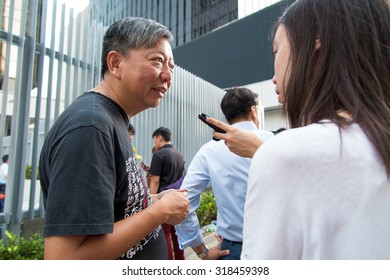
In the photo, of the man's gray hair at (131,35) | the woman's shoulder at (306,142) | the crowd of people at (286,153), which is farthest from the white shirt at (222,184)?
the woman's shoulder at (306,142)

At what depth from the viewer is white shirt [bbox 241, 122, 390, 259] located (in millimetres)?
Result: 637

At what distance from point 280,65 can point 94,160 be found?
2.30 ft

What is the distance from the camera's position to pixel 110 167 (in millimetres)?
1086

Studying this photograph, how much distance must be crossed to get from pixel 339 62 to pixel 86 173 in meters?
0.86

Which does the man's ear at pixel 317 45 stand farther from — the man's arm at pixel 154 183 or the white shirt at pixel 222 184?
the man's arm at pixel 154 183

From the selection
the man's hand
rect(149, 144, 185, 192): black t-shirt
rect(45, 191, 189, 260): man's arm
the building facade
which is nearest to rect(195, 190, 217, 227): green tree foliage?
rect(149, 144, 185, 192): black t-shirt

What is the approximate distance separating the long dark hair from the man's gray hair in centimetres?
74

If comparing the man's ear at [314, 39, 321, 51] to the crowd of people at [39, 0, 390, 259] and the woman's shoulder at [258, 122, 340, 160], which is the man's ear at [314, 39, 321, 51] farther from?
the woman's shoulder at [258, 122, 340, 160]

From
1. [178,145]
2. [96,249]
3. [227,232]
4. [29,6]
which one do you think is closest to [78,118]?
[96,249]

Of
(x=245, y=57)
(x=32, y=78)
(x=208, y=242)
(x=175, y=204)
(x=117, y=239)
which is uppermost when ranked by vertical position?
(x=245, y=57)

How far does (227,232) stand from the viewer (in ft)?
6.96

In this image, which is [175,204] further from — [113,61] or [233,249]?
[233,249]

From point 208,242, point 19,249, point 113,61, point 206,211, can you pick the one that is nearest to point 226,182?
point 113,61

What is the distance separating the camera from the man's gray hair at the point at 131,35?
1432mm
